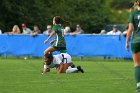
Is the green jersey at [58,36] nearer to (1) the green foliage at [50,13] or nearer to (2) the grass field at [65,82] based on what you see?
(2) the grass field at [65,82]

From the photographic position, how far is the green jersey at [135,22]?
1636 centimetres

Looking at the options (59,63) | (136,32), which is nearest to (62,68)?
(59,63)

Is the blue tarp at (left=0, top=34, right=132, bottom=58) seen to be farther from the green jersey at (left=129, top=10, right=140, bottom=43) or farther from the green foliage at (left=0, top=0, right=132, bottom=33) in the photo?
the green jersey at (left=129, top=10, right=140, bottom=43)

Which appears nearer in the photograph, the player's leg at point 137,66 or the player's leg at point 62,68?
the player's leg at point 137,66

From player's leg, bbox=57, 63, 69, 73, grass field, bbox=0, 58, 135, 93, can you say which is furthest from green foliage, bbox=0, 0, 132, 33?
grass field, bbox=0, 58, 135, 93

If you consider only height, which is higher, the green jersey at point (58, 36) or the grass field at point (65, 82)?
the green jersey at point (58, 36)

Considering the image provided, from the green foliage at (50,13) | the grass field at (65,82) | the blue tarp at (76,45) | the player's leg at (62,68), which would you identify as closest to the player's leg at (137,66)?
the grass field at (65,82)

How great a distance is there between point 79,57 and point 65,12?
1983cm

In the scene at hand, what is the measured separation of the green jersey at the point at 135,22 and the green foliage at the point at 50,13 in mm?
29959

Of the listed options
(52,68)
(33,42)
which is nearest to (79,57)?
(33,42)

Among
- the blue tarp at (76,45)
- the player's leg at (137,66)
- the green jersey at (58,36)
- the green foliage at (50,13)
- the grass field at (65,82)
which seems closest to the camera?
the player's leg at (137,66)

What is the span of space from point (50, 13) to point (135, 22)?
34.4m

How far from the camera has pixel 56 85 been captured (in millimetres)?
17906

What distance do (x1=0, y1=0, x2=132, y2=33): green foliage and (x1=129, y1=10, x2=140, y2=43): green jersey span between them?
2996cm
